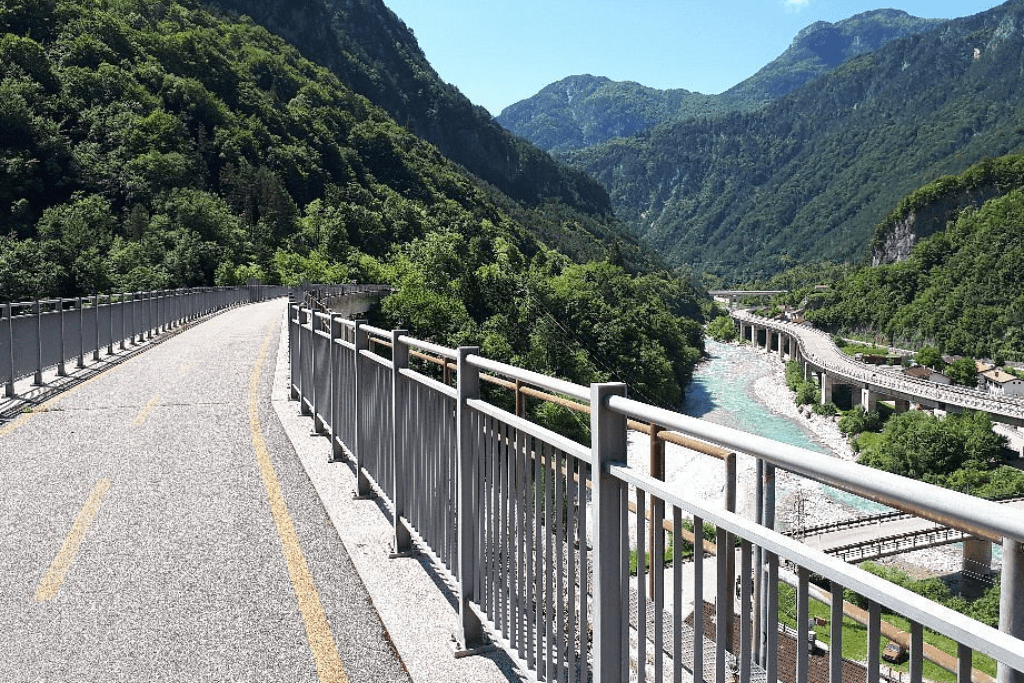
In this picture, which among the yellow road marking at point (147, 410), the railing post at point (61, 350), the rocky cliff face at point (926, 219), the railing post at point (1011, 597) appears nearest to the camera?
the railing post at point (1011, 597)

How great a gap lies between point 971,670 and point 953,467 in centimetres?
6389

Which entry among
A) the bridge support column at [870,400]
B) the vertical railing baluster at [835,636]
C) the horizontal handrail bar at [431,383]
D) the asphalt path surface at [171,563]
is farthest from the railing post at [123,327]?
the bridge support column at [870,400]

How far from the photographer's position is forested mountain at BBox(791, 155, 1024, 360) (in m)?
109

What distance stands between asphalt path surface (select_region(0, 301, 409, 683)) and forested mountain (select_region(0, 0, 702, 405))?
41065mm

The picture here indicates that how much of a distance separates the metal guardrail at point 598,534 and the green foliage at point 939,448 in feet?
182

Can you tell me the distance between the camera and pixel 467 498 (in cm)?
452

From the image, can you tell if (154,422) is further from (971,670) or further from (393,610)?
(971,670)

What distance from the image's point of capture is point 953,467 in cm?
5703

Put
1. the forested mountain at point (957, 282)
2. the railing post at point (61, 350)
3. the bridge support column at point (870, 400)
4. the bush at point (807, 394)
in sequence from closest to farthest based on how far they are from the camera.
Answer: the railing post at point (61, 350), the bridge support column at point (870, 400), the bush at point (807, 394), the forested mountain at point (957, 282)

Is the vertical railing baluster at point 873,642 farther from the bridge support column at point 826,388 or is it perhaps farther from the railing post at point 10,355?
the bridge support column at point 826,388

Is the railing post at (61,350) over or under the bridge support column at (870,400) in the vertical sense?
over

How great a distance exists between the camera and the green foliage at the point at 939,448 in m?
56.1

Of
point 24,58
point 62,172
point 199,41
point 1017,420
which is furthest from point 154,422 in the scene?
point 199,41

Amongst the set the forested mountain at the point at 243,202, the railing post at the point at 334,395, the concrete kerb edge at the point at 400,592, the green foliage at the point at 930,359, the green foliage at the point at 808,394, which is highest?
the forested mountain at the point at 243,202
